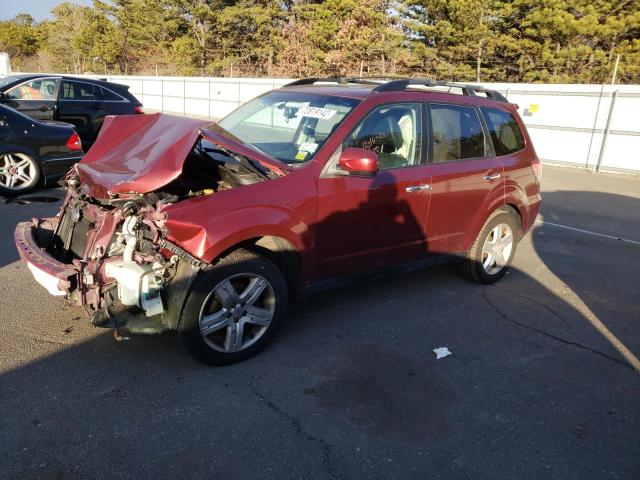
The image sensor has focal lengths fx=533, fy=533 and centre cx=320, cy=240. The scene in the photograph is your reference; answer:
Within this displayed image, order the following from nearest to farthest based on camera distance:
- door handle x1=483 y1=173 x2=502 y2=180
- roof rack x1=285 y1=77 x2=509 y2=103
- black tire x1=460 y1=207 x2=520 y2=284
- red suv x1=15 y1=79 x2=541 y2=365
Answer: red suv x1=15 y1=79 x2=541 y2=365
roof rack x1=285 y1=77 x2=509 y2=103
door handle x1=483 y1=173 x2=502 y2=180
black tire x1=460 y1=207 x2=520 y2=284

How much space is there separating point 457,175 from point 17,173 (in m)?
6.44

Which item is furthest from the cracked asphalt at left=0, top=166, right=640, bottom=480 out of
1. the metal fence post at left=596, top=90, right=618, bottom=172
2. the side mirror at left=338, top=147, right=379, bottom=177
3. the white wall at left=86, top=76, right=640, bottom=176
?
the metal fence post at left=596, top=90, right=618, bottom=172

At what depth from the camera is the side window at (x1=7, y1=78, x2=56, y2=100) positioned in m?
11.1

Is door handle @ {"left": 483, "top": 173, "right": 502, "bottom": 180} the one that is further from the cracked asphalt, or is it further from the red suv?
the cracked asphalt

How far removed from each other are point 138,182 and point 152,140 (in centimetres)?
62

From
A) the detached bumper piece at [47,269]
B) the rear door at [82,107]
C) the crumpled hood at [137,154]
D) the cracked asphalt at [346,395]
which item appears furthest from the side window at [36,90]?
the detached bumper piece at [47,269]

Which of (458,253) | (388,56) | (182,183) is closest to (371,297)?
(458,253)

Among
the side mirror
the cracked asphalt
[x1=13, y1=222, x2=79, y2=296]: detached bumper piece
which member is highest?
the side mirror

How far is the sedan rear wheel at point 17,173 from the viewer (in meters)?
7.70

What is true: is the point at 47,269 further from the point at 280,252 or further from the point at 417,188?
the point at 417,188

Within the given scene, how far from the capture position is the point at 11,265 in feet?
16.9

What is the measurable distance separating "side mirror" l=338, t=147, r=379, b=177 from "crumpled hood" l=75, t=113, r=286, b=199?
45 centimetres

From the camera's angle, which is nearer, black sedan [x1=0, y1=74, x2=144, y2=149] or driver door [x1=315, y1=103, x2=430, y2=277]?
driver door [x1=315, y1=103, x2=430, y2=277]

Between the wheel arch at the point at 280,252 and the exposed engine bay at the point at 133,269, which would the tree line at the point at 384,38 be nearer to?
the wheel arch at the point at 280,252
